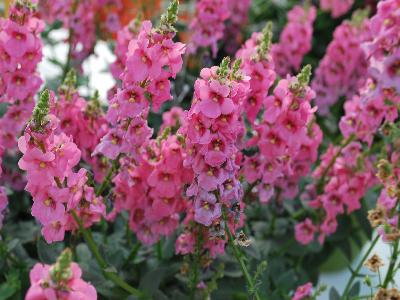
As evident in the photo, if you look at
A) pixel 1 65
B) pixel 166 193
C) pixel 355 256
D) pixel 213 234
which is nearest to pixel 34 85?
pixel 1 65

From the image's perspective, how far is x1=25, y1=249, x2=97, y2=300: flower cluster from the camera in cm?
71

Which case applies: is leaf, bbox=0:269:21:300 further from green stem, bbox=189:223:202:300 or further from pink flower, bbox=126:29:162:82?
pink flower, bbox=126:29:162:82

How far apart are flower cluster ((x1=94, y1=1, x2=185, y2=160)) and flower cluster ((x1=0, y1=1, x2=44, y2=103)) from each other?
21 cm

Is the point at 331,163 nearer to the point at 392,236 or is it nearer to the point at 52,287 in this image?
the point at 392,236

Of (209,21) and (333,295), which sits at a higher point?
(209,21)

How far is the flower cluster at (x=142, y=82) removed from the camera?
1.03 m

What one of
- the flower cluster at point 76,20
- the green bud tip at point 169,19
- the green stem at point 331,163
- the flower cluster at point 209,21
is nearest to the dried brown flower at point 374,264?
the green stem at point 331,163

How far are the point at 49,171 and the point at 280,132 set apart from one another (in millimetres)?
435

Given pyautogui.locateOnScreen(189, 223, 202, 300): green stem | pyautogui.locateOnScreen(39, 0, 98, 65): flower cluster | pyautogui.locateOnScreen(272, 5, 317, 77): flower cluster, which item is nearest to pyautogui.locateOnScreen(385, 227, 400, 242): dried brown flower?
pyautogui.locateOnScreen(189, 223, 202, 300): green stem

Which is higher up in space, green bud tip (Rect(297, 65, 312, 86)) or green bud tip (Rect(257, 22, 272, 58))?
green bud tip (Rect(257, 22, 272, 58))

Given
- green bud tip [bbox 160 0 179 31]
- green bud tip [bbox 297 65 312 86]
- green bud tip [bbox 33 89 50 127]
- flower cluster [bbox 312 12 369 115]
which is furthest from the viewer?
flower cluster [bbox 312 12 369 115]

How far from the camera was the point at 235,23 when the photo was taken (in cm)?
216

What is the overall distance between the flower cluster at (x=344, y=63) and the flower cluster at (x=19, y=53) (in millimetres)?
795

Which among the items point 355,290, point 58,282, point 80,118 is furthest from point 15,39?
point 355,290
